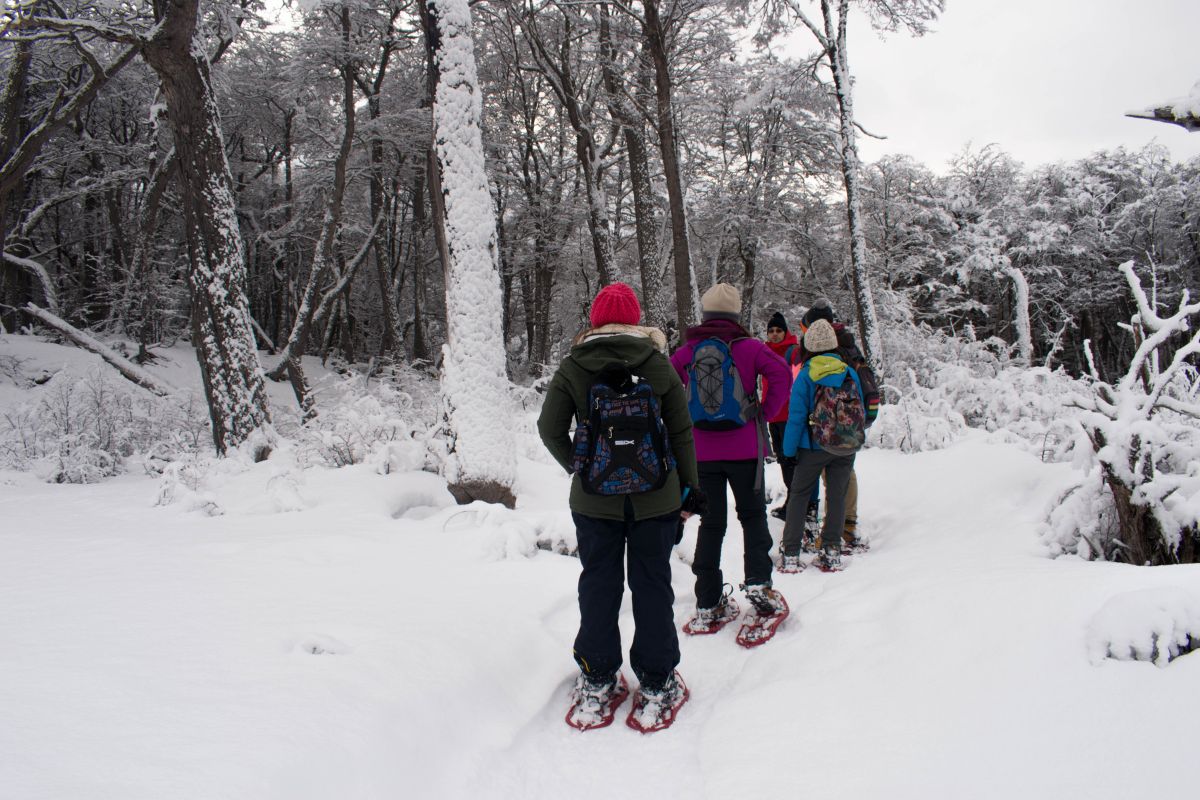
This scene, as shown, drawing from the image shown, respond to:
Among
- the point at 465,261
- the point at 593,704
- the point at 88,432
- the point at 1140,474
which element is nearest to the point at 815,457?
the point at 1140,474

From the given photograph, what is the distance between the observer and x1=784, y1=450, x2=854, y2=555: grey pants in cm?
480

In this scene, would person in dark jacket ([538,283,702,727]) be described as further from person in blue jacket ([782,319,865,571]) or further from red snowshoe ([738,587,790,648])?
person in blue jacket ([782,319,865,571])

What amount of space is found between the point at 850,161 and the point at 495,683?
43.0ft

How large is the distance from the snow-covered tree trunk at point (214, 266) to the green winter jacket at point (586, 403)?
589cm

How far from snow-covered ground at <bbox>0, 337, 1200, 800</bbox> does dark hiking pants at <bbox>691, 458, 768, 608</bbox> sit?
1.10 ft

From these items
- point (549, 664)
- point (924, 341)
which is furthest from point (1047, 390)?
point (549, 664)

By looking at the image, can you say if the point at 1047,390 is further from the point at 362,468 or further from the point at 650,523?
the point at 362,468

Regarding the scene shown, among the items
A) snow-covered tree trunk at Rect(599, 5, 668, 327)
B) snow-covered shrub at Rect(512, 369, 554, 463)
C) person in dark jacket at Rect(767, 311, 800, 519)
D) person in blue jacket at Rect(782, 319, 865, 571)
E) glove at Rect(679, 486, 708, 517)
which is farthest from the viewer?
snow-covered tree trunk at Rect(599, 5, 668, 327)

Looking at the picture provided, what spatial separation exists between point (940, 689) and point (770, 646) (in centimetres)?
118

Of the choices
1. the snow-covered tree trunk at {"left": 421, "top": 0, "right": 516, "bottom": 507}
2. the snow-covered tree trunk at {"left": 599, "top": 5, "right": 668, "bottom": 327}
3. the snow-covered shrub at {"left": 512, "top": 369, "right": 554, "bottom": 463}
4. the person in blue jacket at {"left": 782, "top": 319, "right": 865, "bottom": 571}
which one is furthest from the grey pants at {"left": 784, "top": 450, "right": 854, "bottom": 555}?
the snow-covered tree trunk at {"left": 599, "top": 5, "right": 668, "bottom": 327}

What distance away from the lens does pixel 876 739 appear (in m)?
2.22

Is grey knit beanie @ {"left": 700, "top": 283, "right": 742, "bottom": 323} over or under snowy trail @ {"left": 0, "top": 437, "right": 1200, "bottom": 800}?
over

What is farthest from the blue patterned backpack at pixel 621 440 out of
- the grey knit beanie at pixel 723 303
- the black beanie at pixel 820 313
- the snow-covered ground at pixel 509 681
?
the black beanie at pixel 820 313

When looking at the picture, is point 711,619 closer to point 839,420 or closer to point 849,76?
point 839,420
